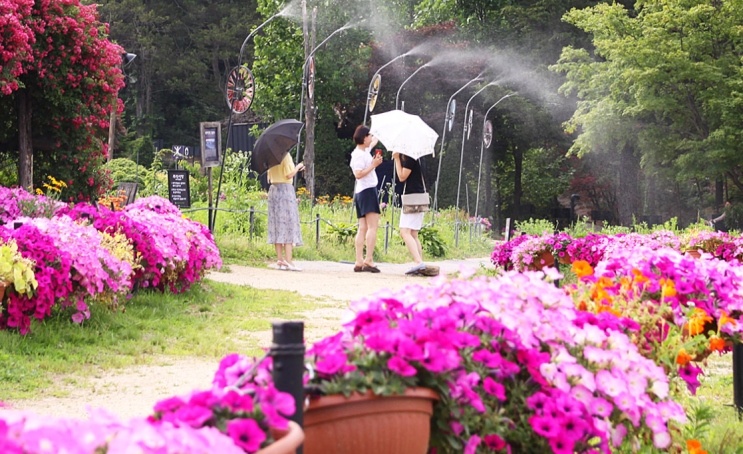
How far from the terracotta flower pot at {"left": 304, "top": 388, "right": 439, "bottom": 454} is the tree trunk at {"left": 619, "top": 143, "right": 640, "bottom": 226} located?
78.2 feet

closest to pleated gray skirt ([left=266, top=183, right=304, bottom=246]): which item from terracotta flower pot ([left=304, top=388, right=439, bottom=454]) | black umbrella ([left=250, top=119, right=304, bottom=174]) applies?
black umbrella ([left=250, top=119, right=304, bottom=174])

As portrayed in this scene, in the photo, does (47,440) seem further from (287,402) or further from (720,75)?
(720,75)

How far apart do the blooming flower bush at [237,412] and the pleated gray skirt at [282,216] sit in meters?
7.89

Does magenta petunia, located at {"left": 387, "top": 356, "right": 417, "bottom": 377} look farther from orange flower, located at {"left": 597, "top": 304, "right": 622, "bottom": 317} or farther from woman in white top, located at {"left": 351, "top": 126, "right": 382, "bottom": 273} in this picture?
woman in white top, located at {"left": 351, "top": 126, "right": 382, "bottom": 273}

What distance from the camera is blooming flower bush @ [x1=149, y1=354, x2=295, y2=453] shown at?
1.40 meters

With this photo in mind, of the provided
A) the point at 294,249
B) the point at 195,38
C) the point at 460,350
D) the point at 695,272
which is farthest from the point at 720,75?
the point at 195,38

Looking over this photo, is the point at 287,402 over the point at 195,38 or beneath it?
beneath

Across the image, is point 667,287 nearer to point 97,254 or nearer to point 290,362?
point 290,362

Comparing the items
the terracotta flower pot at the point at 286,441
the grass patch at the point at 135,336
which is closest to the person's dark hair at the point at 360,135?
the grass patch at the point at 135,336

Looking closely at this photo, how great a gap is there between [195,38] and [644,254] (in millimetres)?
33656

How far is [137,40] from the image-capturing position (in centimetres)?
3241

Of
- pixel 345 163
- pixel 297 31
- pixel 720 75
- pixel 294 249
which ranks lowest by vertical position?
pixel 294 249

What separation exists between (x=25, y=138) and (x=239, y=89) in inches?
206

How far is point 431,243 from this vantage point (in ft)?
46.7
